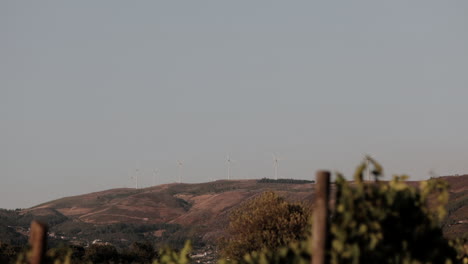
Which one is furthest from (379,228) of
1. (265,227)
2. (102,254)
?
(102,254)

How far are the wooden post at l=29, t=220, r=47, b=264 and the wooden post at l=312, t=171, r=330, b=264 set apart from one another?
204 inches

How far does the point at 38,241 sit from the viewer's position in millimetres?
14297

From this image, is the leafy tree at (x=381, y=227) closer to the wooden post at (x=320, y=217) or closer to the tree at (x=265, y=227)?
the wooden post at (x=320, y=217)

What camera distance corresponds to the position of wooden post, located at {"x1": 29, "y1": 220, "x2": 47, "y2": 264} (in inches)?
560

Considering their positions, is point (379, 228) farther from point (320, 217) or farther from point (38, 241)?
point (38, 241)

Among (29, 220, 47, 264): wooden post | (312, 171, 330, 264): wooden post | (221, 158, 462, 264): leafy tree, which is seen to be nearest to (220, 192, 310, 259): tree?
(221, 158, 462, 264): leafy tree

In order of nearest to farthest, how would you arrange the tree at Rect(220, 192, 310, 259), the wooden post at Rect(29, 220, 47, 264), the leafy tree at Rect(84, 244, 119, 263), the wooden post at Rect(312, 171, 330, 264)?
the wooden post at Rect(312, 171, 330, 264)
the wooden post at Rect(29, 220, 47, 264)
the tree at Rect(220, 192, 310, 259)
the leafy tree at Rect(84, 244, 119, 263)

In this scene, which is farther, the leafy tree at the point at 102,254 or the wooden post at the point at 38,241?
the leafy tree at the point at 102,254

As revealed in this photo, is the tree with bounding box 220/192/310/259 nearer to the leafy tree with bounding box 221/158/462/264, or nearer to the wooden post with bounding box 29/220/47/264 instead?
the leafy tree with bounding box 221/158/462/264

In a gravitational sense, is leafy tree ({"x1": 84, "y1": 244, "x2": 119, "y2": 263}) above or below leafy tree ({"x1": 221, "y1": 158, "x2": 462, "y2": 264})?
below

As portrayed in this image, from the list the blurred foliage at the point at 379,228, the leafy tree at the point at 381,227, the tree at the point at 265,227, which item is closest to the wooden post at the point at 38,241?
the blurred foliage at the point at 379,228

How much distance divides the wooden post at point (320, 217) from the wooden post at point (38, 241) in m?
5.19

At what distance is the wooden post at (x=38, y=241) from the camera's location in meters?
14.2

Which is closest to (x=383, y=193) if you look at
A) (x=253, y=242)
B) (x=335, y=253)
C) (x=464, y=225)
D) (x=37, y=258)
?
(x=335, y=253)
